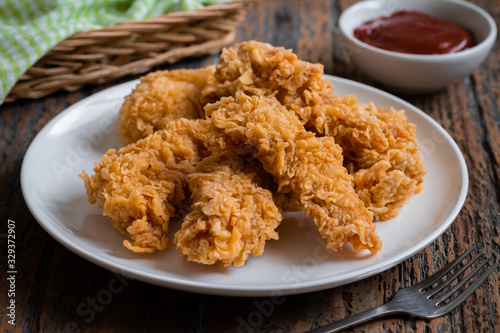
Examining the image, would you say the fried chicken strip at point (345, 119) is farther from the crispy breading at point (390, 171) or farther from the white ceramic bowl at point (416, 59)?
the white ceramic bowl at point (416, 59)

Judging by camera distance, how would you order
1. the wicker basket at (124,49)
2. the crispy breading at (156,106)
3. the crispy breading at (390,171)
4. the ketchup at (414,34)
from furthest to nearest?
the ketchup at (414,34)
the wicker basket at (124,49)
the crispy breading at (156,106)
the crispy breading at (390,171)

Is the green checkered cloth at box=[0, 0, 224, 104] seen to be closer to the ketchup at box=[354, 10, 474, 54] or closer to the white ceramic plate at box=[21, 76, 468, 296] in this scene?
the white ceramic plate at box=[21, 76, 468, 296]

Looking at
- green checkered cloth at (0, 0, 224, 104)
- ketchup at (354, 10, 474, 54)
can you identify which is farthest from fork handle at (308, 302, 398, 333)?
green checkered cloth at (0, 0, 224, 104)

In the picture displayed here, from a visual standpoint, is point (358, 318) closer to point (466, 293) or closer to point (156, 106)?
point (466, 293)

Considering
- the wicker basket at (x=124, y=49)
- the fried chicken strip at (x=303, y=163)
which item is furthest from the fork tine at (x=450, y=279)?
the wicker basket at (x=124, y=49)

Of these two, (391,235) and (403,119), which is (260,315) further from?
(403,119)

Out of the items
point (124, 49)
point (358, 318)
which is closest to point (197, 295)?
point (358, 318)

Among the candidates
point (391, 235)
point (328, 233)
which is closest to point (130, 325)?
point (328, 233)
